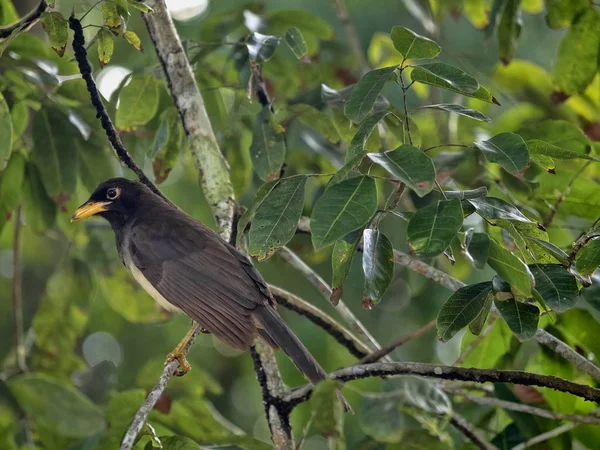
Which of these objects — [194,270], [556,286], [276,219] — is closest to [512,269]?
[556,286]

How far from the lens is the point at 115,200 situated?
4.39m

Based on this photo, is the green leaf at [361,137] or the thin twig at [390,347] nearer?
the green leaf at [361,137]

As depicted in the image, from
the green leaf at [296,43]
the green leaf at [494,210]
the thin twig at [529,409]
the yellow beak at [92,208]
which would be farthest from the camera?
the yellow beak at [92,208]

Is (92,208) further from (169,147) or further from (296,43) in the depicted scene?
(296,43)

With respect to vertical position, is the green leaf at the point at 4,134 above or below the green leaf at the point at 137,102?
above

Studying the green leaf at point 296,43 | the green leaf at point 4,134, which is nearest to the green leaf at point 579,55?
the green leaf at point 296,43

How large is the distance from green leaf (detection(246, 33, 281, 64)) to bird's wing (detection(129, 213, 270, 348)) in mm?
866

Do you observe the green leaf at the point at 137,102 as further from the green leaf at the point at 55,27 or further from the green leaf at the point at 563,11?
the green leaf at the point at 563,11

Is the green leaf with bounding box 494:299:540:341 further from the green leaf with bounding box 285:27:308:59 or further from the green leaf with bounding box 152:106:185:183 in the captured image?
the green leaf with bounding box 152:106:185:183

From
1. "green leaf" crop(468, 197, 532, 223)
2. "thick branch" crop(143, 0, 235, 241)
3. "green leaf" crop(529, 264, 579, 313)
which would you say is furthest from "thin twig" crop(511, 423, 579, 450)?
"thick branch" crop(143, 0, 235, 241)

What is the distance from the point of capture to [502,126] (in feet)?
17.2

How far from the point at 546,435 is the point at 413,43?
1974 millimetres

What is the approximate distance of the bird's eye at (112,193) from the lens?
4334mm

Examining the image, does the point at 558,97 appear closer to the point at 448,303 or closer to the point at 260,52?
the point at 260,52
